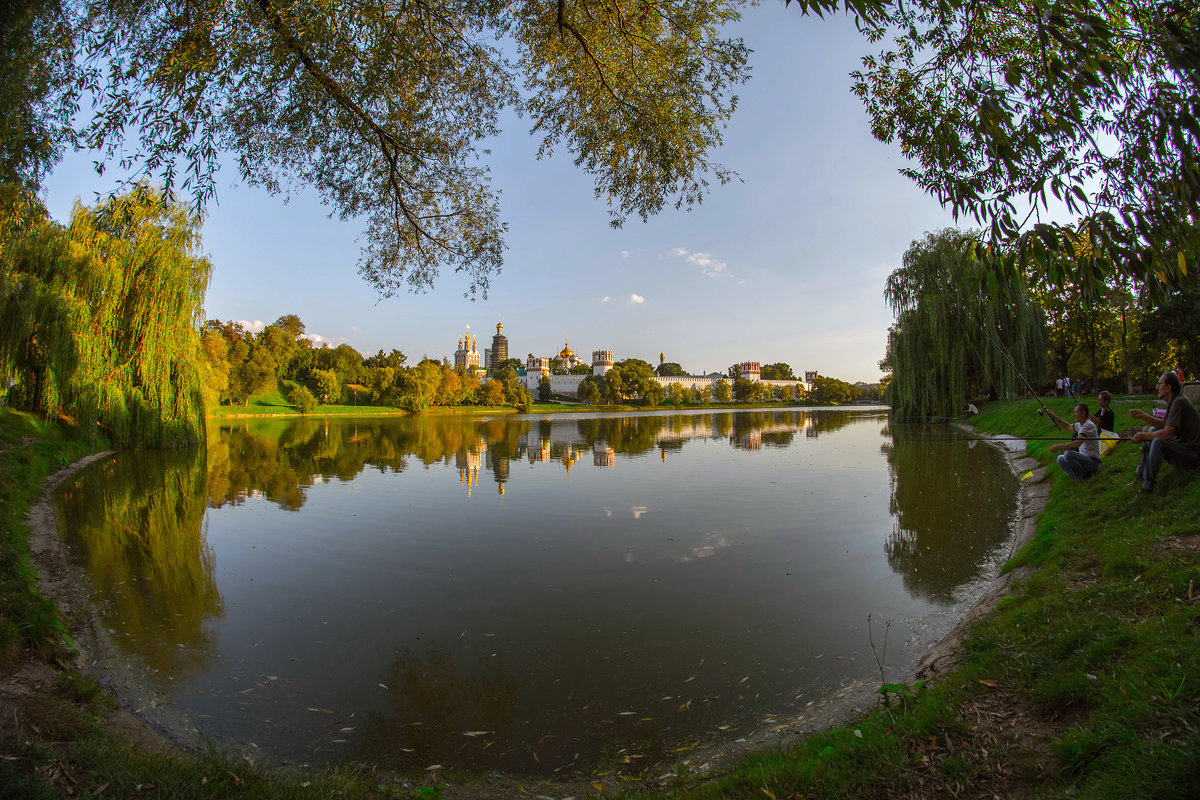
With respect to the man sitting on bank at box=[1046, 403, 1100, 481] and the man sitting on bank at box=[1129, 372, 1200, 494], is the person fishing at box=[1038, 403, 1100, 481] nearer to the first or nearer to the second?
the man sitting on bank at box=[1046, 403, 1100, 481]

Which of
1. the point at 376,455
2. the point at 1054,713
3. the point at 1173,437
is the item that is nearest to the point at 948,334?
the point at 1173,437

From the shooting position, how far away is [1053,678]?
10.0 feet

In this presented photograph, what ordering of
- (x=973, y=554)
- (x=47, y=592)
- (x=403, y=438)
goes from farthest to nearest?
(x=403, y=438), (x=973, y=554), (x=47, y=592)

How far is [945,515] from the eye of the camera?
30.1ft

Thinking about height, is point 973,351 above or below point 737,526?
above

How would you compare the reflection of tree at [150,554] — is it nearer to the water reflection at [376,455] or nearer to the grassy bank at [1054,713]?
the water reflection at [376,455]

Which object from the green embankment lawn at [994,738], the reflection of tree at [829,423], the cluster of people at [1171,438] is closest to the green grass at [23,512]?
the green embankment lawn at [994,738]

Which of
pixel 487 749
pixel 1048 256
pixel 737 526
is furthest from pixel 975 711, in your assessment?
pixel 737 526

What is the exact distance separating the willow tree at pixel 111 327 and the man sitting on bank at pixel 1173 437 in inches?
778

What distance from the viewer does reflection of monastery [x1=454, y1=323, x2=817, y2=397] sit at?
120 meters

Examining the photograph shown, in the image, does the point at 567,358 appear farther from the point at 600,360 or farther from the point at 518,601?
the point at 518,601

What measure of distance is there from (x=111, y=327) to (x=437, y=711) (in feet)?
62.6

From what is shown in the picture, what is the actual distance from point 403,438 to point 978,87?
90.0ft

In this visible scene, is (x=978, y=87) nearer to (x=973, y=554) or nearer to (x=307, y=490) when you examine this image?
(x=973, y=554)
